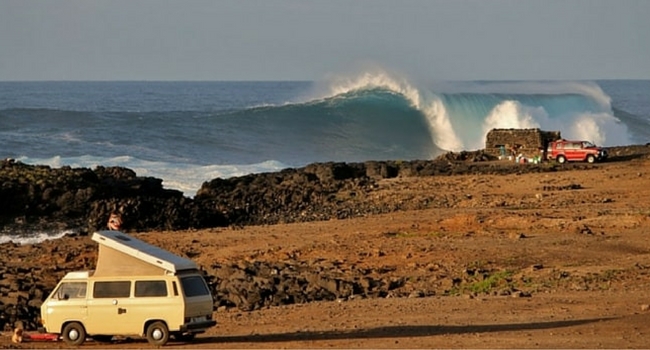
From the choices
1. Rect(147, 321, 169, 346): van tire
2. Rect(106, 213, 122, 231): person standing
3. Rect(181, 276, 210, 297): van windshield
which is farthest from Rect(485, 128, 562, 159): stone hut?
Rect(147, 321, 169, 346): van tire

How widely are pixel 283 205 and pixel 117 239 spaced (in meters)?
17.6

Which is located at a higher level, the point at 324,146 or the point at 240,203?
the point at 324,146

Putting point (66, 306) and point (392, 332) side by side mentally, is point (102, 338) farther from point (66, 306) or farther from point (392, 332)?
point (392, 332)

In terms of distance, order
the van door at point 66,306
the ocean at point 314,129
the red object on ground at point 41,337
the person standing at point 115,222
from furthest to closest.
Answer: the ocean at point 314,129
the person standing at point 115,222
the red object on ground at point 41,337
the van door at point 66,306

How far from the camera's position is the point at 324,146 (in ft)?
213

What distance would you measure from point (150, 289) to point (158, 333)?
0.54 meters

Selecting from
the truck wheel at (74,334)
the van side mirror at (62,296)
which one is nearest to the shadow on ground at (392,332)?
the truck wheel at (74,334)

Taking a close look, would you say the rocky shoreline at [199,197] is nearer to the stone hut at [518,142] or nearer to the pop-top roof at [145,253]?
the stone hut at [518,142]

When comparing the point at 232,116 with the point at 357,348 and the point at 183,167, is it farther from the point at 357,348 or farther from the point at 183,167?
the point at 357,348

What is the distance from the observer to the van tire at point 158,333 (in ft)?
55.4

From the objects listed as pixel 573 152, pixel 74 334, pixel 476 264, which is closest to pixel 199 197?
pixel 573 152

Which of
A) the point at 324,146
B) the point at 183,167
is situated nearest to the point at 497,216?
the point at 183,167

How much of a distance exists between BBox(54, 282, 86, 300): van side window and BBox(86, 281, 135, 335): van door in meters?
0.19

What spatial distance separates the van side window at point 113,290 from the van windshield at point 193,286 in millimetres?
716
